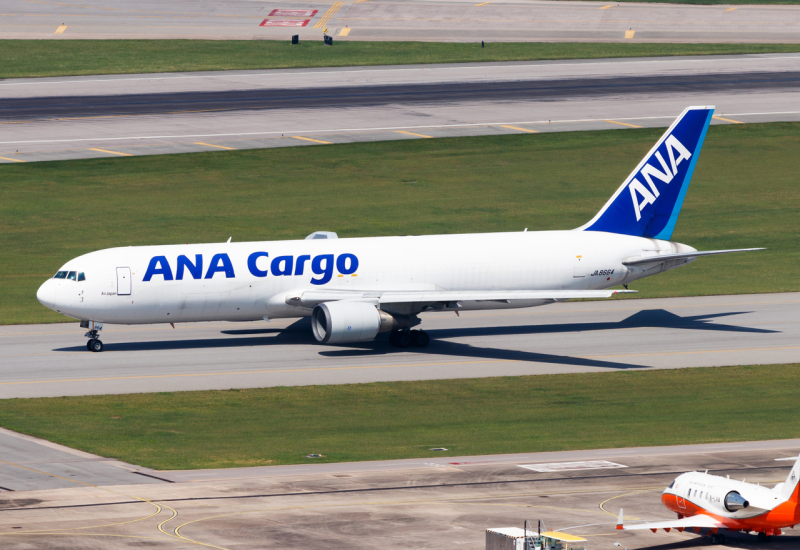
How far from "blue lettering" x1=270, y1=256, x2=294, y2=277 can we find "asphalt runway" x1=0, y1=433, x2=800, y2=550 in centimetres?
1798

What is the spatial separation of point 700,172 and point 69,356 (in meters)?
56.3

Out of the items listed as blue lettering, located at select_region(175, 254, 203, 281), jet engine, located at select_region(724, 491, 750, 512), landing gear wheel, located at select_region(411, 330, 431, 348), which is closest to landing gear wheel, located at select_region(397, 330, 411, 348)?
landing gear wheel, located at select_region(411, 330, 431, 348)

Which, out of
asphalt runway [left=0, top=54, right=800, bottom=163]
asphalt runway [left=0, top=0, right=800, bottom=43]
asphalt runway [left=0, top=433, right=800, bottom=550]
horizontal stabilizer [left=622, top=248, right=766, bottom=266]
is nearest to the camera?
asphalt runway [left=0, top=433, right=800, bottom=550]

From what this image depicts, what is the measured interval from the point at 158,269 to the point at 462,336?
51.4ft

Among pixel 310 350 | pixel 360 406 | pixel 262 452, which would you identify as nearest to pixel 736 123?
pixel 310 350

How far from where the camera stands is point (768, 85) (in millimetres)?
113125

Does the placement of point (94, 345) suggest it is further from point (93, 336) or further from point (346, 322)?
point (346, 322)

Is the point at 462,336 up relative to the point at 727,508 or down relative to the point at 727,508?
up

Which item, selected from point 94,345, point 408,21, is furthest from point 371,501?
point 408,21

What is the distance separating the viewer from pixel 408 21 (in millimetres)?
139875

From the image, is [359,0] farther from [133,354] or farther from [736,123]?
[133,354]

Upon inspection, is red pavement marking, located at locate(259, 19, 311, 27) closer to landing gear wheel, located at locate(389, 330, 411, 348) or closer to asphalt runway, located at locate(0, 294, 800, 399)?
asphalt runway, located at locate(0, 294, 800, 399)

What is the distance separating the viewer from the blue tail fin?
→ 207 feet

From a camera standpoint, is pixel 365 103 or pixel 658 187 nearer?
pixel 658 187
